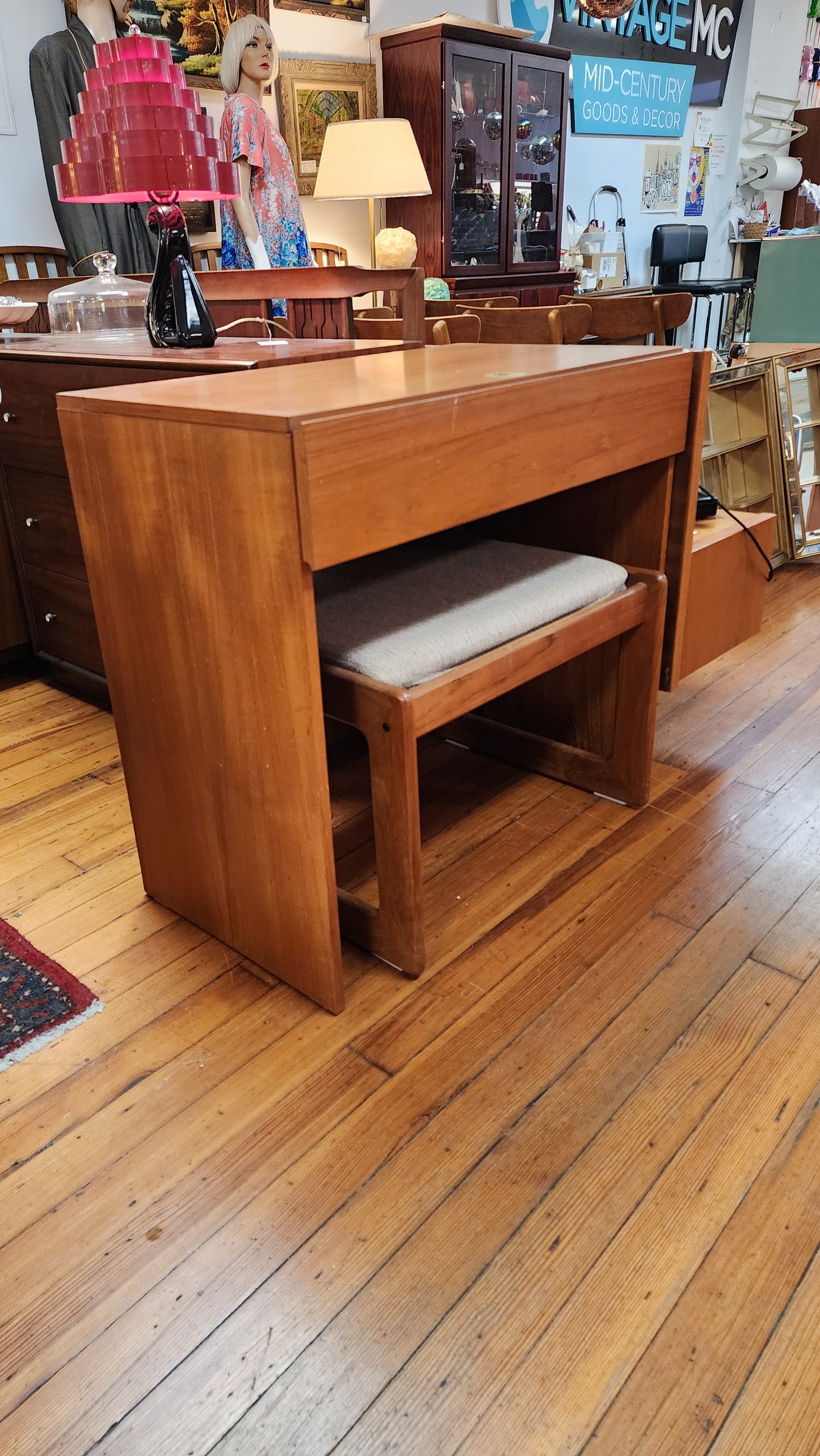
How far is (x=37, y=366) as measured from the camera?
184 cm

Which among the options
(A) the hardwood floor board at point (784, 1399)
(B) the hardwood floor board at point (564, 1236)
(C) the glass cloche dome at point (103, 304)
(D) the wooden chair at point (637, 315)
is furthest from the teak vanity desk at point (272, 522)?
(C) the glass cloche dome at point (103, 304)

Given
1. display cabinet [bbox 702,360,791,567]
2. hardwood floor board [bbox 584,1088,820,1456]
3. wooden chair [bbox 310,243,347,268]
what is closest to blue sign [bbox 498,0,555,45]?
wooden chair [bbox 310,243,347,268]

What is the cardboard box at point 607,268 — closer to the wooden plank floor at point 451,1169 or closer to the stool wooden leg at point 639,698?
the stool wooden leg at point 639,698

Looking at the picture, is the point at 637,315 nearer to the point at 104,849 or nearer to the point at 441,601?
the point at 441,601

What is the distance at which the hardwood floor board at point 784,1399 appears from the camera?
0.78 meters

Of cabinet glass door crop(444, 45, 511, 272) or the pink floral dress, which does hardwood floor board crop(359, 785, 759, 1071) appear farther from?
cabinet glass door crop(444, 45, 511, 272)

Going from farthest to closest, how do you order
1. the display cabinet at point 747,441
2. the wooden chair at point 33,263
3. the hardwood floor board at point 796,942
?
the wooden chair at point 33,263, the display cabinet at point 747,441, the hardwood floor board at point 796,942

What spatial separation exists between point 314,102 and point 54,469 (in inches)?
113

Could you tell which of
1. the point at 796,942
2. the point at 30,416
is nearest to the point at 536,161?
the point at 30,416

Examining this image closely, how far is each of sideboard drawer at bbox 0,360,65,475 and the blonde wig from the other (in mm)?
2024

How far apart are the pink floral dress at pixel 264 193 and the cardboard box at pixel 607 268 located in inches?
90.4

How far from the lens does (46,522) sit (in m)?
2.06

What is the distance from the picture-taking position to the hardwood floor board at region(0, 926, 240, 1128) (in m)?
1.17

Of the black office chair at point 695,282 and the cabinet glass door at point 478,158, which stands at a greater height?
the cabinet glass door at point 478,158
